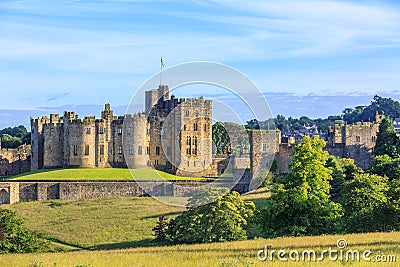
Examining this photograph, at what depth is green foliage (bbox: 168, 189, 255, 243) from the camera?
A: 4256 cm

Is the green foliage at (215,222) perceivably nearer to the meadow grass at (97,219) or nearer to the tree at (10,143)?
the meadow grass at (97,219)

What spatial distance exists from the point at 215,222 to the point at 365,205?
8.91 m

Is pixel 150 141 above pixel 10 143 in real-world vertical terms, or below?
below

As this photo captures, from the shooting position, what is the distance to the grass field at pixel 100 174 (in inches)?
2734

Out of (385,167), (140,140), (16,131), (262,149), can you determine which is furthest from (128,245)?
(16,131)

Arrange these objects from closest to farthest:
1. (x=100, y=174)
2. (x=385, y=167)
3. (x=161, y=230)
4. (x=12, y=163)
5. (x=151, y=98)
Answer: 1. (x=161, y=230)
2. (x=385, y=167)
3. (x=100, y=174)
4. (x=151, y=98)
5. (x=12, y=163)

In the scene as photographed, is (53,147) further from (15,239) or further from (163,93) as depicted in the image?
(15,239)

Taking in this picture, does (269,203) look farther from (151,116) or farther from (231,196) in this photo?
(151,116)

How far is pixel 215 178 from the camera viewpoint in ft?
244

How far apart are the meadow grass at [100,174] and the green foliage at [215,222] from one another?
2241 cm

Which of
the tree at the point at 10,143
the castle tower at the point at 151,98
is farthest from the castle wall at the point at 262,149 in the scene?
the tree at the point at 10,143

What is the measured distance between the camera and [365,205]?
4062 cm

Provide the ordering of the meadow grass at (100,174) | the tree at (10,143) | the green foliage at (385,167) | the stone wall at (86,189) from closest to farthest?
the green foliage at (385,167), the stone wall at (86,189), the meadow grass at (100,174), the tree at (10,143)

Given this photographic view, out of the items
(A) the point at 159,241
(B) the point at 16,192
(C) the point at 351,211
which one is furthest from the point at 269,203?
(B) the point at 16,192
